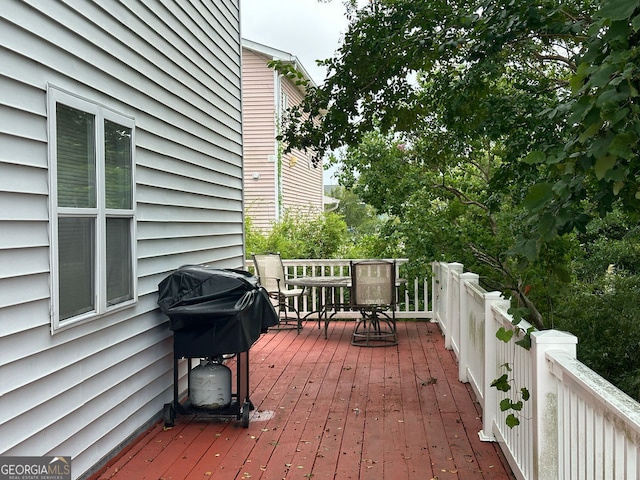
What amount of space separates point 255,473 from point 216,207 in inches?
142

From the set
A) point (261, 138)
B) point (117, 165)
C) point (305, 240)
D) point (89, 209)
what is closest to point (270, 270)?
point (305, 240)

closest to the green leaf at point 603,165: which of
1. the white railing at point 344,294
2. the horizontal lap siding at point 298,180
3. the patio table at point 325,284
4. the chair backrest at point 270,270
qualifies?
the patio table at point 325,284

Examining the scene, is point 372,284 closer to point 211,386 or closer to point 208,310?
point 211,386

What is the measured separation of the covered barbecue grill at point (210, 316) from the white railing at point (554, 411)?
5.49 feet

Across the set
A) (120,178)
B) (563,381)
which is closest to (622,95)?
(563,381)

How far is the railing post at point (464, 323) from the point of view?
5.75m

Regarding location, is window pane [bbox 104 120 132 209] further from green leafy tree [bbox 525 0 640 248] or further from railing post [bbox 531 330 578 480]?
green leafy tree [bbox 525 0 640 248]

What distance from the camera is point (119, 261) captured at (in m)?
4.42

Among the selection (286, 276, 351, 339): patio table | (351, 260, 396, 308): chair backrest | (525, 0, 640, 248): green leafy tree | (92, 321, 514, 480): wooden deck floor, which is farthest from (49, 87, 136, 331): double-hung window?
(286, 276, 351, 339): patio table

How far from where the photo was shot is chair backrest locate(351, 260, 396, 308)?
8352 millimetres

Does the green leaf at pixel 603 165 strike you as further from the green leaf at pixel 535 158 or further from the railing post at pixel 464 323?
the railing post at pixel 464 323

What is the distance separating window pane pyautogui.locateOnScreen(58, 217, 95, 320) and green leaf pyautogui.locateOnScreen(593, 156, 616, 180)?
Answer: 279 cm

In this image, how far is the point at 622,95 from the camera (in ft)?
5.42

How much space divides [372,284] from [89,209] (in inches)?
Answer: 196
